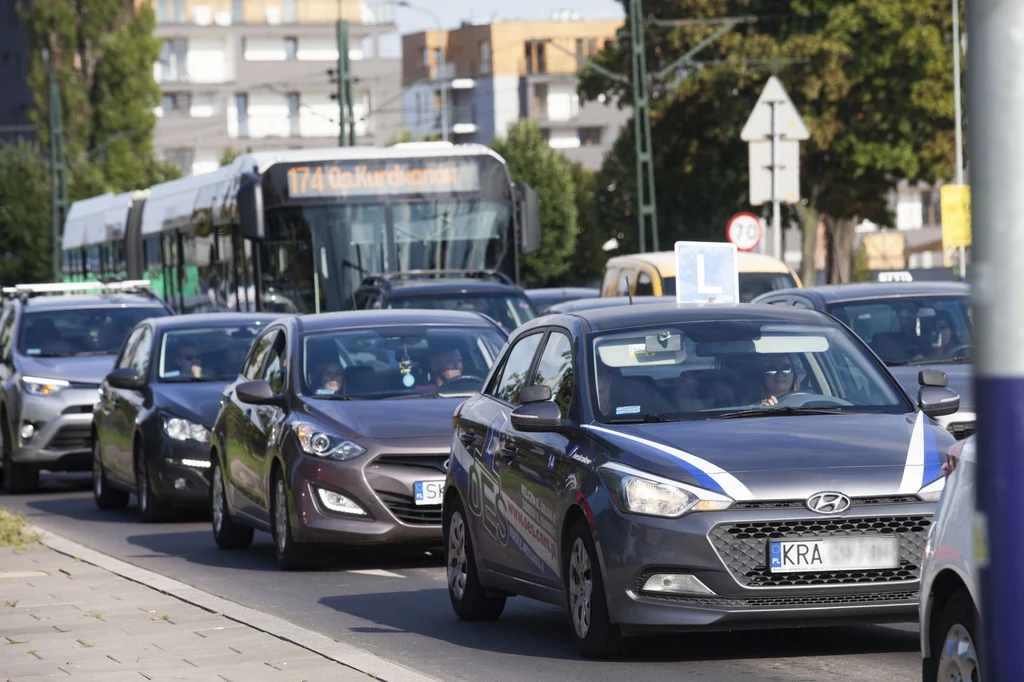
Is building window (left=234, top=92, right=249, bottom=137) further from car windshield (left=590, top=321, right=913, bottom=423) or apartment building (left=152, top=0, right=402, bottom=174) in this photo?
car windshield (left=590, top=321, right=913, bottom=423)

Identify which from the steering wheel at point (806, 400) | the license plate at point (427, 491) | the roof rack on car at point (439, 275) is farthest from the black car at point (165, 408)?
the steering wheel at point (806, 400)

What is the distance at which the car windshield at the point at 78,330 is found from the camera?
→ 2098 cm

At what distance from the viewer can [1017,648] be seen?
2.86 meters

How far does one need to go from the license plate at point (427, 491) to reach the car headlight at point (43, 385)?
8.71 meters

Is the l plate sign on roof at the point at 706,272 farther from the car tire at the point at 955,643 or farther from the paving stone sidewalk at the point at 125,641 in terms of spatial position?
the car tire at the point at 955,643

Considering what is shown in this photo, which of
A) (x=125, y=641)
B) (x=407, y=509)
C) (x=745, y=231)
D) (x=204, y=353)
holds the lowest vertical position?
(x=125, y=641)

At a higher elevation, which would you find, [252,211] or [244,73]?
[244,73]

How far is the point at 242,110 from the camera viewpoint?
406 ft

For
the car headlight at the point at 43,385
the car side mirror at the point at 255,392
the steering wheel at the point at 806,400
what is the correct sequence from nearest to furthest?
the steering wheel at the point at 806,400 < the car side mirror at the point at 255,392 < the car headlight at the point at 43,385

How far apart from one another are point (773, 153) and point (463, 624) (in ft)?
51.5

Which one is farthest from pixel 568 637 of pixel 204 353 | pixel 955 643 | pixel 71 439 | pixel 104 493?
pixel 71 439

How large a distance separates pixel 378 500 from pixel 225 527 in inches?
101

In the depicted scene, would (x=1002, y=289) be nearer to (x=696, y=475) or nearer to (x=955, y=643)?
(x=955, y=643)

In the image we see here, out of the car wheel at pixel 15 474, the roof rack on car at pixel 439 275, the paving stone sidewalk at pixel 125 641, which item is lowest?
the car wheel at pixel 15 474
